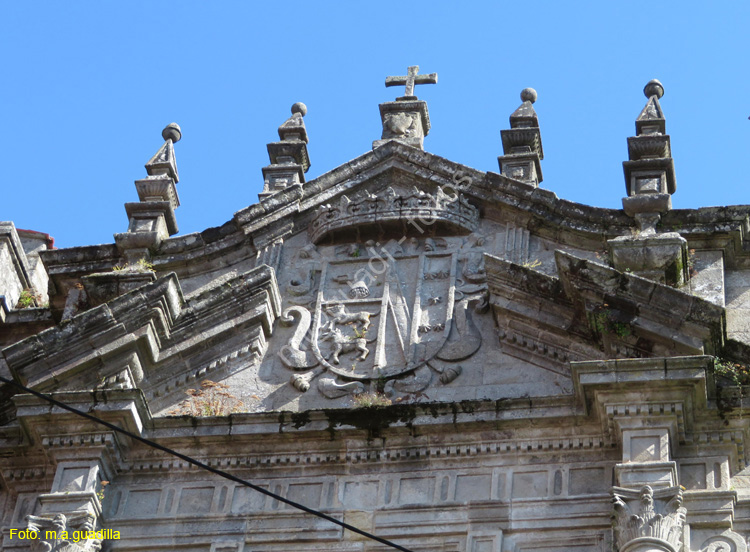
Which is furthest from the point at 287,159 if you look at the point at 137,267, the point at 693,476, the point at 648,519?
the point at 648,519

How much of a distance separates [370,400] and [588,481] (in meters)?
2.22

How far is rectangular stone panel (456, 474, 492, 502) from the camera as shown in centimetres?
1661

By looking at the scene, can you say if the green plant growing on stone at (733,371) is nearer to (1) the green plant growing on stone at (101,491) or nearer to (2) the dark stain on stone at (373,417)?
(2) the dark stain on stone at (373,417)

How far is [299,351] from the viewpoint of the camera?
18.1 m

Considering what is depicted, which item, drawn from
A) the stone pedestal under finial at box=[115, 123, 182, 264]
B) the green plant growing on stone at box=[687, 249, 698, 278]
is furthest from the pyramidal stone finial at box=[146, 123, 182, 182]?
the green plant growing on stone at box=[687, 249, 698, 278]

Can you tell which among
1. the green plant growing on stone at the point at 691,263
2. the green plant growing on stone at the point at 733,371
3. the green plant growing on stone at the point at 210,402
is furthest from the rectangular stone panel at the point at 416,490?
the green plant growing on stone at the point at 691,263

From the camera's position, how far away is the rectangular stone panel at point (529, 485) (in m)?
16.5

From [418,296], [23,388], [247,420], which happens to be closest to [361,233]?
[418,296]

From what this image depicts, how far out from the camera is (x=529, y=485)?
16.6 m

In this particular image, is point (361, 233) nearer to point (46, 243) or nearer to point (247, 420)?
point (247, 420)

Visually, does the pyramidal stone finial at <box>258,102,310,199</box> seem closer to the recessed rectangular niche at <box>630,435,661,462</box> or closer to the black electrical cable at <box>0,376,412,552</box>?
the black electrical cable at <box>0,376,412,552</box>

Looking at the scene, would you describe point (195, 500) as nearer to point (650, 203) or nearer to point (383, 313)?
point (383, 313)

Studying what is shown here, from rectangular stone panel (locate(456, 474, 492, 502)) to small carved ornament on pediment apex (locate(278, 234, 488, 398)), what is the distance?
1144 millimetres

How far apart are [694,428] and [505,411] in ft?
5.64
